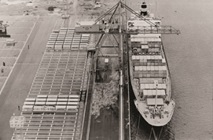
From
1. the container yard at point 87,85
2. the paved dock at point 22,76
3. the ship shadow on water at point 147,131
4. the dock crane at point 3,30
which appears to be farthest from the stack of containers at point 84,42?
the ship shadow on water at point 147,131

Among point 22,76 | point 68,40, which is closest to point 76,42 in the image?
point 68,40

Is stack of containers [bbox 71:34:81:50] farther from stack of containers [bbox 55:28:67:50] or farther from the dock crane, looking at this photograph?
the dock crane

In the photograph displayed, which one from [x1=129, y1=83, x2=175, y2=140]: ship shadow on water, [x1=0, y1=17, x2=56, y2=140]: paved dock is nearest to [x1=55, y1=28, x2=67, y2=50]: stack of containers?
[x1=0, y1=17, x2=56, y2=140]: paved dock

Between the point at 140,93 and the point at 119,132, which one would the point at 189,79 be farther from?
the point at 119,132

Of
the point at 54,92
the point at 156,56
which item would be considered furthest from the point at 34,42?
the point at 156,56

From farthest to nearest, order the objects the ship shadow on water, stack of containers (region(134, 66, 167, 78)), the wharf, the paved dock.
→ stack of containers (region(134, 66, 167, 78)) → the paved dock → the ship shadow on water → the wharf

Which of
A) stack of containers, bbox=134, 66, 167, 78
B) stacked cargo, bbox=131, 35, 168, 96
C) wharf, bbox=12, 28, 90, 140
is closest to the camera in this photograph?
wharf, bbox=12, 28, 90, 140

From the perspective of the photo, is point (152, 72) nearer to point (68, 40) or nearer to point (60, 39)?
point (68, 40)
